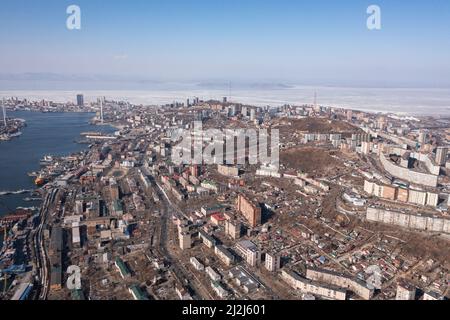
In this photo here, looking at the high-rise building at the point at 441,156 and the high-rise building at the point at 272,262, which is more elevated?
the high-rise building at the point at 441,156

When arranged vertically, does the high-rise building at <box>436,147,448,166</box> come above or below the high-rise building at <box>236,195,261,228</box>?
above

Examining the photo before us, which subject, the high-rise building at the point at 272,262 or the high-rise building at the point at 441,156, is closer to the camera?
the high-rise building at the point at 272,262

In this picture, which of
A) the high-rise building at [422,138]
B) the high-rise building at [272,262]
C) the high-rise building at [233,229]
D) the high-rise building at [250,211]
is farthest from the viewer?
the high-rise building at [422,138]

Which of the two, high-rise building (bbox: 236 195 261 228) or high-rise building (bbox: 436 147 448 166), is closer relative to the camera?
high-rise building (bbox: 236 195 261 228)

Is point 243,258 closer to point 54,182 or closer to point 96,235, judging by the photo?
point 96,235

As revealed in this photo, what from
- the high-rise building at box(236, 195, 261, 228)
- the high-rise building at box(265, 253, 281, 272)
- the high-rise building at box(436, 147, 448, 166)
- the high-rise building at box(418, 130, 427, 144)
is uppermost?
the high-rise building at box(418, 130, 427, 144)

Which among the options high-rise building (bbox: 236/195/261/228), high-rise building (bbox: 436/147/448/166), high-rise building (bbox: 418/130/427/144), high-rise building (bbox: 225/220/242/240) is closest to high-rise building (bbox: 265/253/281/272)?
high-rise building (bbox: 225/220/242/240)

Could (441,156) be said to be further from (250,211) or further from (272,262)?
(272,262)

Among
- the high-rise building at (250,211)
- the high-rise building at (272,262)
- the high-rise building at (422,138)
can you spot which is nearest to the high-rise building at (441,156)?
the high-rise building at (422,138)

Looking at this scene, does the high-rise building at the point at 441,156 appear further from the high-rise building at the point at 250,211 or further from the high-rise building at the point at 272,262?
the high-rise building at the point at 272,262

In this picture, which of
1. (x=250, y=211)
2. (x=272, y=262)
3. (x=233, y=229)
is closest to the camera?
(x=272, y=262)

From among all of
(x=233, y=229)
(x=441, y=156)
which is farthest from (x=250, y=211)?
(x=441, y=156)

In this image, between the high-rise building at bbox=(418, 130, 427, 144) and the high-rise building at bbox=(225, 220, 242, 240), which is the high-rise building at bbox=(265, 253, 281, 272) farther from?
the high-rise building at bbox=(418, 130, 427, 144)
